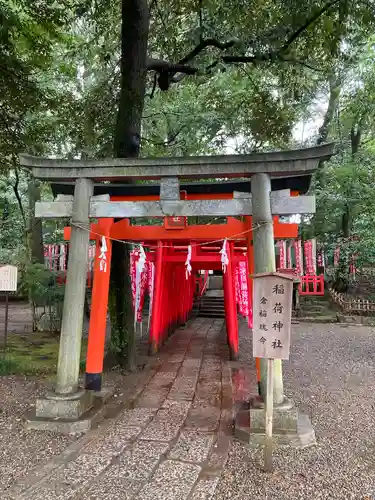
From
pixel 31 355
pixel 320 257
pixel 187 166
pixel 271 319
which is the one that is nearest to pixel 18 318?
pixel 31 355

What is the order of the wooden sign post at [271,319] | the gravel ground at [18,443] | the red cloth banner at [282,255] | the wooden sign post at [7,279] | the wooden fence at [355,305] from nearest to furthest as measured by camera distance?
the gravel ground at [18,443], the wooden sign post at [271,319], the wooden sign post at [7,279], the wooden fence at [355,305], the red cloth banner at [282,255]

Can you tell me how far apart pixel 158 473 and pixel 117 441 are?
3.24 ft

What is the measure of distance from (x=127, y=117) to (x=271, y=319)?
548 centimetres

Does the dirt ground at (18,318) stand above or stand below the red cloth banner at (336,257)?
below

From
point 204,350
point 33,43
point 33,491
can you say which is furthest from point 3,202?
point 33,491

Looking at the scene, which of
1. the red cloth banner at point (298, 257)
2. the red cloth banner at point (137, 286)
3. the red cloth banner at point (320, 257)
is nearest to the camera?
the red cloth banner at point (137, 286)

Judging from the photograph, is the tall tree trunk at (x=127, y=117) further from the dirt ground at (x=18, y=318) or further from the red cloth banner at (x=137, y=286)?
the dirt ground at (x=18, y=318)

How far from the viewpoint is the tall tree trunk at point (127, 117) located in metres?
7.93

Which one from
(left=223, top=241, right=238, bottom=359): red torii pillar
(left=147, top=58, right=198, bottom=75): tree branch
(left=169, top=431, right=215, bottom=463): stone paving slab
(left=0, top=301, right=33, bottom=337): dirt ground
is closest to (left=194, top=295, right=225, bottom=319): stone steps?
(left=0, top=301, right=33, bottom=337): dirt ground

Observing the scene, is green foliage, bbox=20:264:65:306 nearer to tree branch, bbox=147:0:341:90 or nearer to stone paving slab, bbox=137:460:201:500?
tree branch, bbox=147:0:341:90

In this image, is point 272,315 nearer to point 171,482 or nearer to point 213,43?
point 171,482

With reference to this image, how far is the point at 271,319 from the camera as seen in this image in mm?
4355

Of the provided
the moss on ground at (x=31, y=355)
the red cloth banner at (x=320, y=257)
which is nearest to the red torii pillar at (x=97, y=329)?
the moss on ground at (x=31, y=355)

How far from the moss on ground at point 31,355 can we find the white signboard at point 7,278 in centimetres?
154
